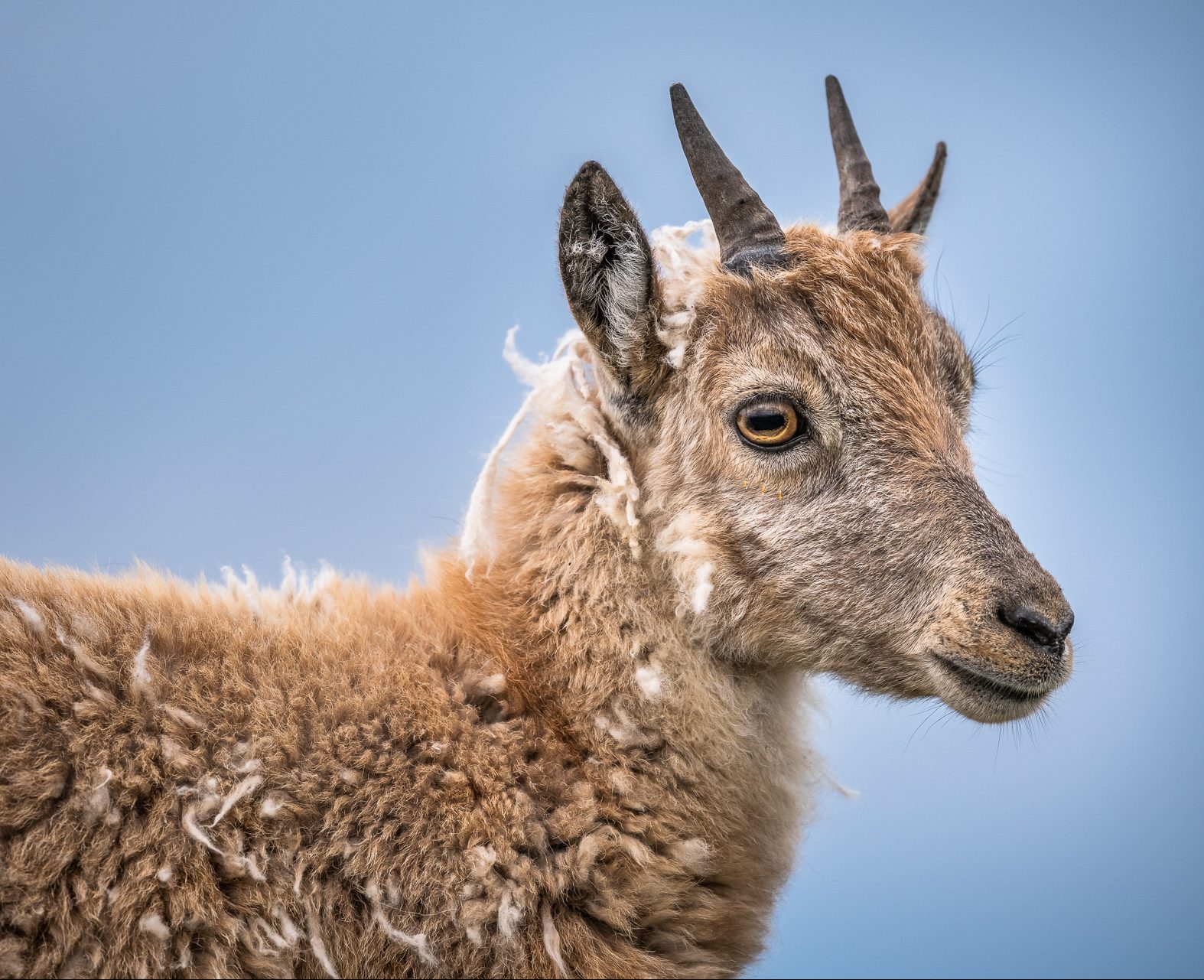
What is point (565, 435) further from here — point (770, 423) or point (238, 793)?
point (238, 793)

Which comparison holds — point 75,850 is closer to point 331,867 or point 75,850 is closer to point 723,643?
point 331,867

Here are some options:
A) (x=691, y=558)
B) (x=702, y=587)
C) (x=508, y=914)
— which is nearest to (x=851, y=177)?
(x=691, y=558)

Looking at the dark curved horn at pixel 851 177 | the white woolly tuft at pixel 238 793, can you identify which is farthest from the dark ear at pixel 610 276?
the white woolly tuft at pixel 238 793

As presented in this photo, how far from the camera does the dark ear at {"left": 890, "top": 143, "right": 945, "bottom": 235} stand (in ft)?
19.6

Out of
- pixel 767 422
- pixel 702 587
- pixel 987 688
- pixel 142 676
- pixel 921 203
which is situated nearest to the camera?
pixel 142 676

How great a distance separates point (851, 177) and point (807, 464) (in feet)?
6.22

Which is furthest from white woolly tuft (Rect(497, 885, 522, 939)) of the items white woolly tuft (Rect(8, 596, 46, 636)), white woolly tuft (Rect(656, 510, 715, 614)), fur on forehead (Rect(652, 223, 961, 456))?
fur on forehead (Rect(652, 223, 961, 456))

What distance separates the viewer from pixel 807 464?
14.9 feet

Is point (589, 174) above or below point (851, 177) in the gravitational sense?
below

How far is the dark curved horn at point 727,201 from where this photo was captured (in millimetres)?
4824

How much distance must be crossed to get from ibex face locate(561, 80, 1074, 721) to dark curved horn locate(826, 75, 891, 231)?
0.66m

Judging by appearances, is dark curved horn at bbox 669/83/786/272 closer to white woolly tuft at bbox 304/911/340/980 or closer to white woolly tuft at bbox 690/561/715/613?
white woolly tuft at bbox 690/561/715/613

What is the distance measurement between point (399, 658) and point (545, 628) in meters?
0.62

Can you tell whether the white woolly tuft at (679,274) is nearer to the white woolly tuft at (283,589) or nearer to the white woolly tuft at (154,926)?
the white woolly tuft at (283,589)
